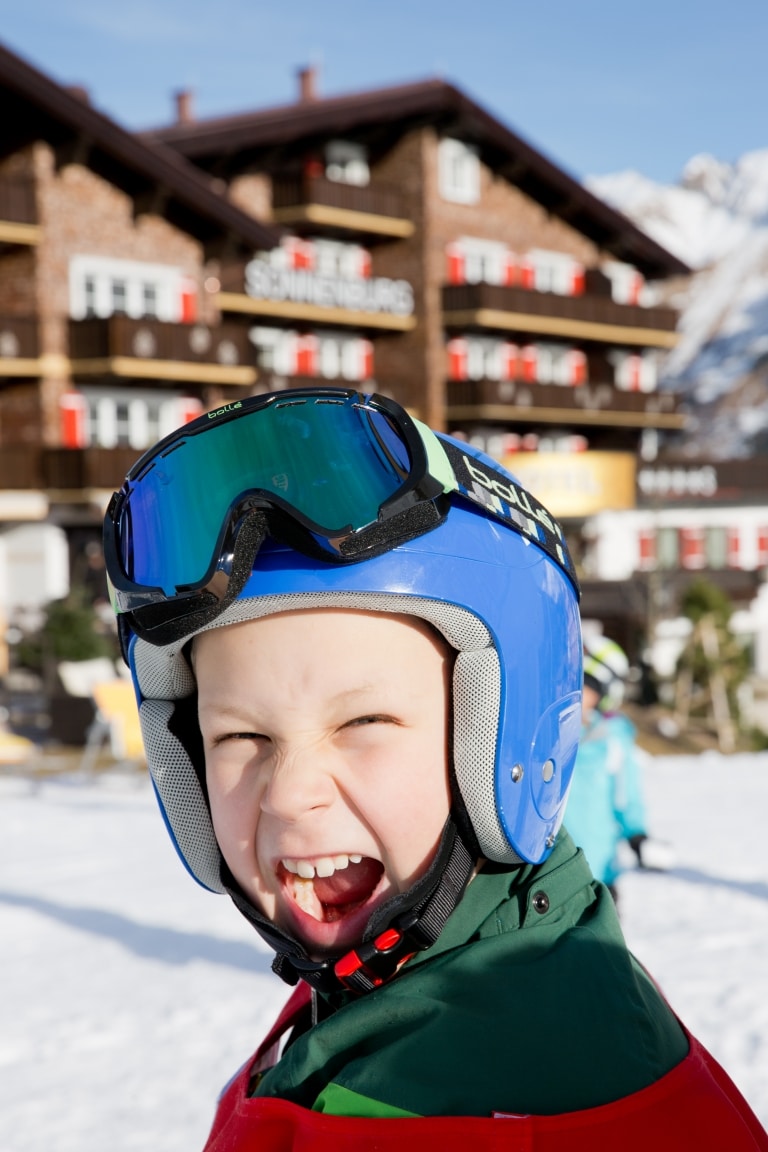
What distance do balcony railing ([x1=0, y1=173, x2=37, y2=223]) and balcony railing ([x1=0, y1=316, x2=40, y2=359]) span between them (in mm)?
1834

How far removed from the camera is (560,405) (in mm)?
33875

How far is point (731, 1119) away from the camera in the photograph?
3.98 feet

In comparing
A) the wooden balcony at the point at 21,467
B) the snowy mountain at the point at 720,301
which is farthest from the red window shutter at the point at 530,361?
the snowy mountain at the point at 720,301

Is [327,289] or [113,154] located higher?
[113,154]

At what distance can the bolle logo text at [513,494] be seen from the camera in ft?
4.86

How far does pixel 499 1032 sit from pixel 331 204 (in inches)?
1172

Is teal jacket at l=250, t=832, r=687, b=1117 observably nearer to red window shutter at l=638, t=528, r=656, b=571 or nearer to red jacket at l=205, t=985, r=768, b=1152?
red jacket at l=205, t=985, r=768, b=1152

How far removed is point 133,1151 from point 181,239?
80.1 ft

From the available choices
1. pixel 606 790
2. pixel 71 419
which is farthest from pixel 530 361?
pixel 606 790

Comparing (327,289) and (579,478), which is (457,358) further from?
(327,289)

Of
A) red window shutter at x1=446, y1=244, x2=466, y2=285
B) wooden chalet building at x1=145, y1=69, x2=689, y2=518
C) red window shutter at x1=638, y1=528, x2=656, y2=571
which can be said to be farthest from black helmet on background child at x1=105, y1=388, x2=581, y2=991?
red window shutter at x1=638, y1=528, x2=656, y2=571

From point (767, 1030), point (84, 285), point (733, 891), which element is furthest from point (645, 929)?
point (84, 285)

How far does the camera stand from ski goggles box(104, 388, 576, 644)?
1.34 m

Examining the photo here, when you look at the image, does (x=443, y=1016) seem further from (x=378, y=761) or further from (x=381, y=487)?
(x=381, y=487)
